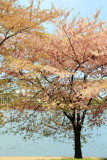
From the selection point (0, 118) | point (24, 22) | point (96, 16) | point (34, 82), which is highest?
point (96, 16)

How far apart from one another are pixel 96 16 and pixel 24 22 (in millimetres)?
5599

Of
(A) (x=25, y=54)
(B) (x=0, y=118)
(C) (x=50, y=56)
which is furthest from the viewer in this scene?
(A) (x=25, y=54)

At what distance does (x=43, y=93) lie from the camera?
45.5ft

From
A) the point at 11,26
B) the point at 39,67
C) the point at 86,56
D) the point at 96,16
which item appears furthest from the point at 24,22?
the point at 96,16

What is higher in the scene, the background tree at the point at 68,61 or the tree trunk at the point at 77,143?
the background tree at the point at 68,61

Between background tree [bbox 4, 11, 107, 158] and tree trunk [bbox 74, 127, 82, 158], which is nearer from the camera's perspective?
background tree [bbox 4, 11, 107, 158]

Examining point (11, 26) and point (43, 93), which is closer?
point (11, 26)

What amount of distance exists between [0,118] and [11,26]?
550 cm

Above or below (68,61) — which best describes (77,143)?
below

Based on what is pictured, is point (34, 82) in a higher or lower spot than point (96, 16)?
lower

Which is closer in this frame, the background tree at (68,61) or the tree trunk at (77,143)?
the background tree at (68,61)

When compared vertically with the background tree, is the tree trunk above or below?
below

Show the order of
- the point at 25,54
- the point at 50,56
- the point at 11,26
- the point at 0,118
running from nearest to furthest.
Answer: the point at 11,26
the point at 0,118
the point at 50,56
the point at 25,54

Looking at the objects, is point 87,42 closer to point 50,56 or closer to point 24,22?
point 50,56
